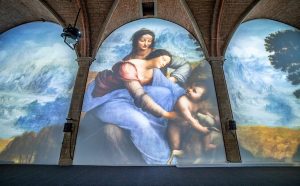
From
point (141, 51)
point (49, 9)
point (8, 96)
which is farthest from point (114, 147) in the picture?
point (49, 9)

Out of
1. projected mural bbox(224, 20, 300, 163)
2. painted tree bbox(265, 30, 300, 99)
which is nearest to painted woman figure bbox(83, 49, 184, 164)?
projected mural bbox(224, 20, 300, 163)

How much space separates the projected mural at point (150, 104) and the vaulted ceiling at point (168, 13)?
0.49m

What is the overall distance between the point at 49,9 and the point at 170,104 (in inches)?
257

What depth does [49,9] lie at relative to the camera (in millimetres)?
7594

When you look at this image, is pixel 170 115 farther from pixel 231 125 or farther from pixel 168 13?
pixel 168 13

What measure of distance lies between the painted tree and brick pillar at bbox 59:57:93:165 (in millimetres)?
7974

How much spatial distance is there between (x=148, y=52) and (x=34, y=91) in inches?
194

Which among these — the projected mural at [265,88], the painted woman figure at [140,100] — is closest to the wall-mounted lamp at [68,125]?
the painted woman figure at [140,100]

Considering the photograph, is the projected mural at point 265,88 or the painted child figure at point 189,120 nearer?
the painted child figure at point 189,120

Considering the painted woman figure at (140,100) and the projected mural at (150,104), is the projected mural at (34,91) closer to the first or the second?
the projected mural at (150,104)

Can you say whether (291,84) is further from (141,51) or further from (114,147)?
(114,147)

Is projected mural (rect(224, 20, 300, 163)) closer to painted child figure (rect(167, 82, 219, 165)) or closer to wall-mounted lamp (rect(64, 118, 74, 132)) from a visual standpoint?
painted child figure (rect(167, 82, 219, 165))

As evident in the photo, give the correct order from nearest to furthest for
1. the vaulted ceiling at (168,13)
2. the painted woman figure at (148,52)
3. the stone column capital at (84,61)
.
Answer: the painted woman figure at (148,52), the stone column capital at (84,61), the vaulted ceiling at (168,13)

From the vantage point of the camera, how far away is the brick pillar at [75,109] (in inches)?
232
